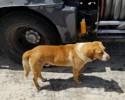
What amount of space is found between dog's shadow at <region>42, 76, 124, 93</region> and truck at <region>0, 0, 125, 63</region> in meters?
0.56

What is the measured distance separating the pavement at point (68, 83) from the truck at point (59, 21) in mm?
452

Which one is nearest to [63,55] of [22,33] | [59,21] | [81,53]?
[81,53]

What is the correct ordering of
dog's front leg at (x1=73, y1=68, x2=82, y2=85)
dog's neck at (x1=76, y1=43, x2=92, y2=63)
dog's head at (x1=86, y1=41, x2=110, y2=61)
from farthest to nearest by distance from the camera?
dog's front leg at (x1=73, y1=68, x2=82, y2=85), dog's neck at (x1=76, y1=43, x2=92, y2=63), dog's head at (x1=86, y1=41, x2=110, y2=61)

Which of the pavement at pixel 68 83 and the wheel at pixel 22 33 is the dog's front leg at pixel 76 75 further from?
the wheel at pixel 22 33

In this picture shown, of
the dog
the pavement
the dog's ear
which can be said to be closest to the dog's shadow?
the pavement

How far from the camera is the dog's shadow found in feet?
14.5

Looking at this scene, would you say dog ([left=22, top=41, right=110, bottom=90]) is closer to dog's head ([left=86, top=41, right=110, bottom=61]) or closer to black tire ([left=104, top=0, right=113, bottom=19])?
dog's head ([left=86, top=41, right=110, bottom=61])

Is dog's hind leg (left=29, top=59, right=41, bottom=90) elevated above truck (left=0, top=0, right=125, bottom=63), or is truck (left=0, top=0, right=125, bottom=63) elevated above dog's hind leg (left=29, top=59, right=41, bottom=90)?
truck (left=0, top=0, right=125, bottom=63)

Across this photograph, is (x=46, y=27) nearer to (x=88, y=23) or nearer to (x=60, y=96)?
(x=88, y=23)

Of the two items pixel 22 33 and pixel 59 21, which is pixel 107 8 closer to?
pixel 59 21

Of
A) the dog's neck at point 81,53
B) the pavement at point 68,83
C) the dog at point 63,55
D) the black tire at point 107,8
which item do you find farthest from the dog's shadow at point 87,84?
the black tire at point 107,8

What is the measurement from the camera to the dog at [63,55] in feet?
13.5

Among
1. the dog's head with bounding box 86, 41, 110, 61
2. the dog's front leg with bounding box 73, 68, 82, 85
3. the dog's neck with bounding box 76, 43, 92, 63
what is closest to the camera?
the dog's head with bounding box 86, 41, 110, 61

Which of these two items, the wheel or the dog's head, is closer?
the dog's head
